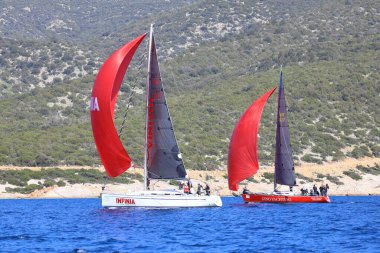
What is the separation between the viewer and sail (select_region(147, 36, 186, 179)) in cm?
4919

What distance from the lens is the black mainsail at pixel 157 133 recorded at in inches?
1937

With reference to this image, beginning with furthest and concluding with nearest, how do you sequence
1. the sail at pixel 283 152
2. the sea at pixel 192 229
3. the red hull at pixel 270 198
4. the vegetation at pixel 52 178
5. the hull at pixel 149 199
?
the vegetation at pixel 52 178 → the sail at pixel 283 152 → the red hull at pixel 270 198 → the hull at pixel 149 199 → the sea at pixel 192 229

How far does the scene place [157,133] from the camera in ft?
162

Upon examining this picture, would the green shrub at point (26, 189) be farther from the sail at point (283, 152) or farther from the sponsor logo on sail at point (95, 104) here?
the sponsor logo on sail at point (95, 104)

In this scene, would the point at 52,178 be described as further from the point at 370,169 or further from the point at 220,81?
the point at 220,81

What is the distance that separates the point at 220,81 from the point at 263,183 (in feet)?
151

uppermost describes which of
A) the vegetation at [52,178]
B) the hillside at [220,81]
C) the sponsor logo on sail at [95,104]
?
the hillside at [220,81]

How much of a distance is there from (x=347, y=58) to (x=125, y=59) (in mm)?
75205

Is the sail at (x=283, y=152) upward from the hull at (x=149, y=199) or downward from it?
upward

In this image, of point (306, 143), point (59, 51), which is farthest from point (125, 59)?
point (59, 51)

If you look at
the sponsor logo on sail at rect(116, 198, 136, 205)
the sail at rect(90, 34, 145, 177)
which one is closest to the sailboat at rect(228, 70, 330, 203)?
the sponsor logo on sail at rect(116, 198, 136, 205)

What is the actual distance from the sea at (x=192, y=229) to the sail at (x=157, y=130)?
2.29 metres

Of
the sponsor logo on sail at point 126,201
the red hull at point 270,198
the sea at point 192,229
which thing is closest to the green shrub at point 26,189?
the sea at point 192,229

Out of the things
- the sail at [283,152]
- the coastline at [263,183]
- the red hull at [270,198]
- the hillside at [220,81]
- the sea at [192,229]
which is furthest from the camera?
the hillside at [220,81]
